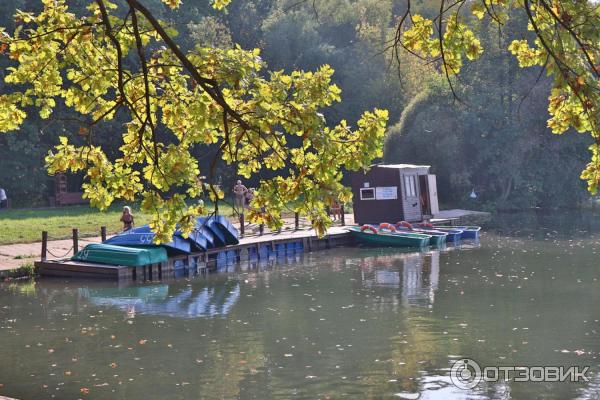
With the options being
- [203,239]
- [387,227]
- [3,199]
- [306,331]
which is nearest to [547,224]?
[387,227]

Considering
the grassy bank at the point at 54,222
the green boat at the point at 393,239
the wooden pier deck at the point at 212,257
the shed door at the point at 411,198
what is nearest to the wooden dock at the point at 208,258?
the wooden pier deck at the point at 212,257

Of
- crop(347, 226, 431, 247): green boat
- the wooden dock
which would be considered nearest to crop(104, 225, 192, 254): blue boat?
the wooden dock

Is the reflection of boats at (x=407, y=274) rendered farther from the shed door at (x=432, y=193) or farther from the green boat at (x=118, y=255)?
the shed door at (x=432, y=193)

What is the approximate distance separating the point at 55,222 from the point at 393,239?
46.7 feet

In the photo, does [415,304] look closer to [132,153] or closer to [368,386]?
[368,386]

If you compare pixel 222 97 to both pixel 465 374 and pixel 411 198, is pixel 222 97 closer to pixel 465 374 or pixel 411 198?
pixel 465 374

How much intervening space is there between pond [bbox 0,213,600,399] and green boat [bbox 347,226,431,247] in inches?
221

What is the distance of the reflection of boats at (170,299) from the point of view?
23500 mm

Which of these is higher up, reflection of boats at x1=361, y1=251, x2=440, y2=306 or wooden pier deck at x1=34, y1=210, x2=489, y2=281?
wooden pier deck at x1=34, y1=210, x2=489, y2=281

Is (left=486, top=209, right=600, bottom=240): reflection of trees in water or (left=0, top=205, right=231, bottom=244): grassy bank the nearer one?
(left=0, top=205, right=231, bottom=244): grassy bank

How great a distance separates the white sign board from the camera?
44.4 meters

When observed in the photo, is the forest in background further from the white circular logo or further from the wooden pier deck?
the white circular logo

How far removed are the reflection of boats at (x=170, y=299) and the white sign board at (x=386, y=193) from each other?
1699 cm

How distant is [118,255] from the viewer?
96.7 feet
